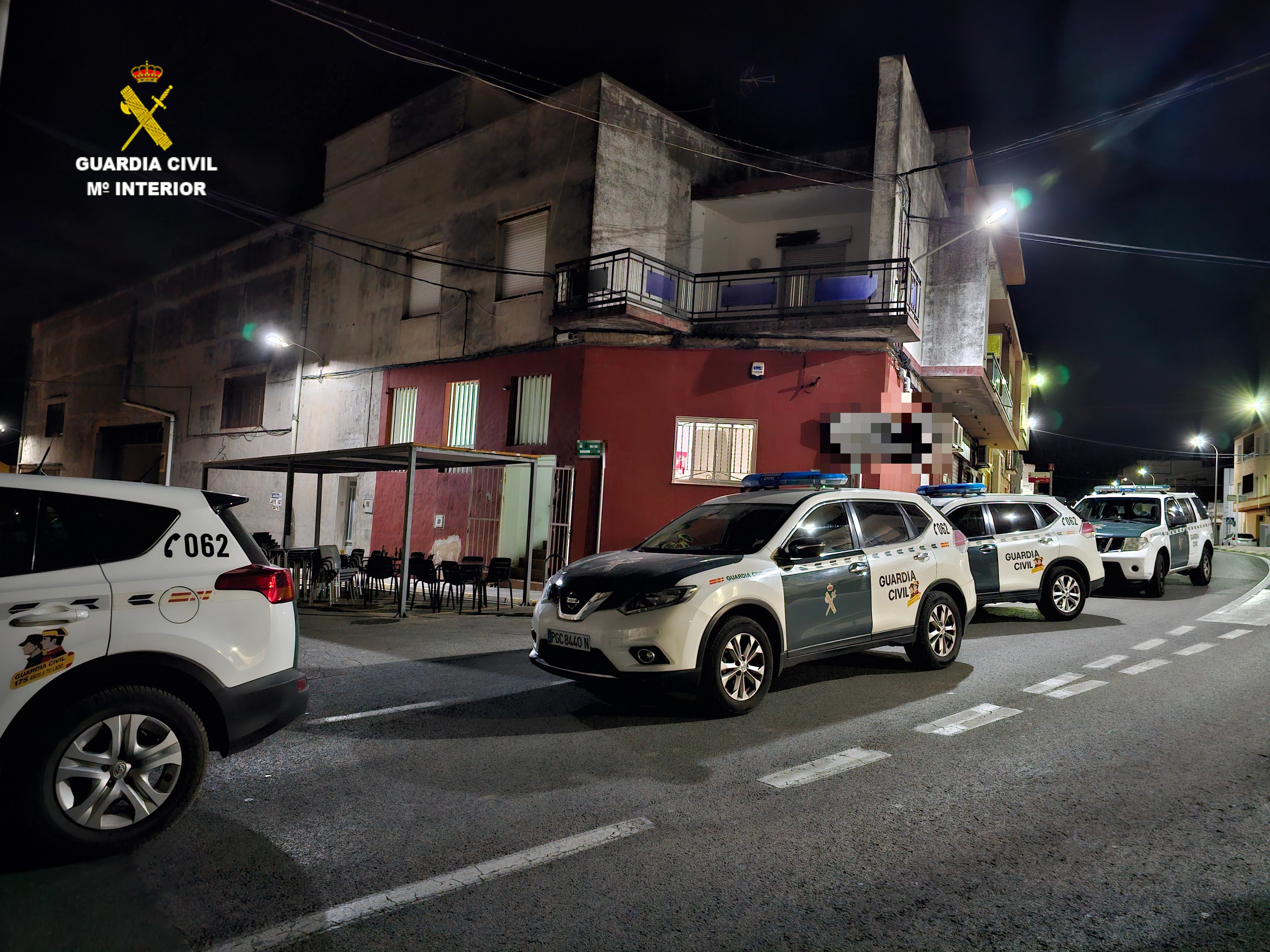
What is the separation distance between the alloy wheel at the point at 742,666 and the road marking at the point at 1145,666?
4.00 meters

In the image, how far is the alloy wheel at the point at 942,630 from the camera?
7.77 m

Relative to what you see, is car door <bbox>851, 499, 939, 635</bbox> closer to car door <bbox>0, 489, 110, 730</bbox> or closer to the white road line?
the white road line

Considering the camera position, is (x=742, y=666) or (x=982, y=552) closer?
(x=742, y=666)

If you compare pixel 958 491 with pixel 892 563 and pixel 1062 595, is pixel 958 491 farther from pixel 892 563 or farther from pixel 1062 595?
pixel 892 563

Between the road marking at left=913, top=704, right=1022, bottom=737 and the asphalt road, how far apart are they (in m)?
0.04

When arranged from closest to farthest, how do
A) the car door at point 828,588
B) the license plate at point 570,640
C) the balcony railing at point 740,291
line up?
the license plate at point 570,640 < the car door at point 828,588 < the balcony railing at point 740,291

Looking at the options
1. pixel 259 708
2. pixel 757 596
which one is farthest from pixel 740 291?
pixel 259 708

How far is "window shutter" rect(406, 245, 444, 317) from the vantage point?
66.6 feet

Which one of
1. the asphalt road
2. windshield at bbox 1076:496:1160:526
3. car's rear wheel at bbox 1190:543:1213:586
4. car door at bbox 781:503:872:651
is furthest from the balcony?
the asphalt road

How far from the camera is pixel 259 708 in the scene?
3.97 metres

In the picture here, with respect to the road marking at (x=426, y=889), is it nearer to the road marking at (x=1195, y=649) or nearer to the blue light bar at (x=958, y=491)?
the road marking at (x=1195, y=649)

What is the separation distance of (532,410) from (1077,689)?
12.6m

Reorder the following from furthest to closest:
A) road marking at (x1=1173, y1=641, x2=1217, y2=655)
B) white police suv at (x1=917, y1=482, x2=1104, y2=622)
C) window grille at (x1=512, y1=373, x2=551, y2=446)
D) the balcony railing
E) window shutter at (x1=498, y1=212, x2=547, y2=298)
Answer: window shutter at (x1=498, y1=212, x2=547, y2=298) < window grille at (x1=512, y1=373, x2=551, y2=446) < the balcony railing < white police suv at (x1=917, y1=482, x2=1104, y2=622) < road marking at (x1=1173, y1=641, x2=1217, y2=655)

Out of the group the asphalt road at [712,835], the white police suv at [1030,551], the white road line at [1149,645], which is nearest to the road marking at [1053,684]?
the asphalt road at [712,835]
